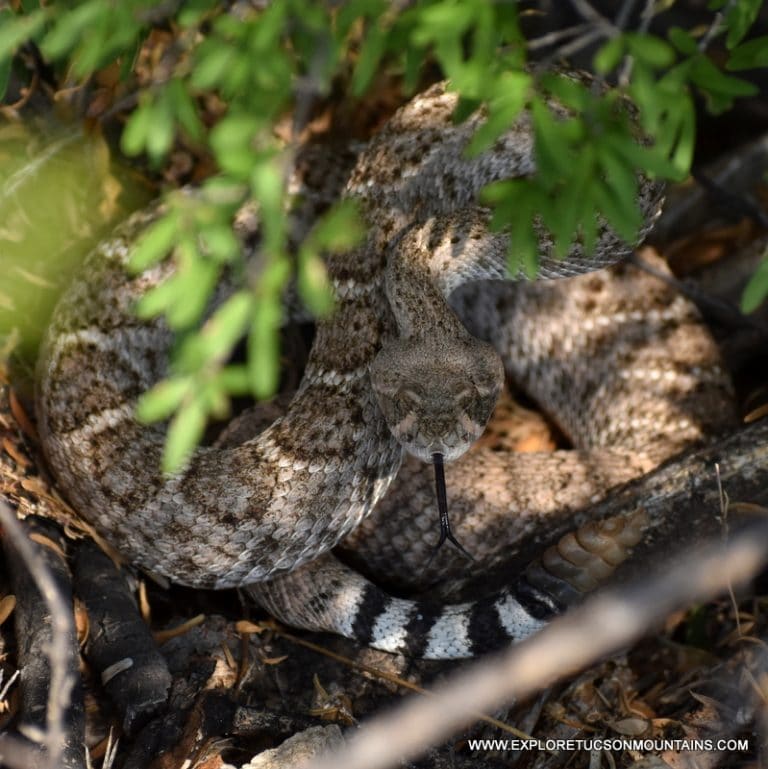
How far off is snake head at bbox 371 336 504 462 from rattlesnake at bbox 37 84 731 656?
1 cm

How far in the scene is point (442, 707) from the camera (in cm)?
182

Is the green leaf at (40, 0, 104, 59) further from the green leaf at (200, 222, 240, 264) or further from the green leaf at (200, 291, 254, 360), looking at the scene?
the green leaf at (200, 291, 254, 360)

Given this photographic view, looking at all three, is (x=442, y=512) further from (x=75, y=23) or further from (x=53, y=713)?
(x=75, y=23)

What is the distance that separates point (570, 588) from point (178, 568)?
4.93 ft

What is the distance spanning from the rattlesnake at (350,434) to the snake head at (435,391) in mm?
12

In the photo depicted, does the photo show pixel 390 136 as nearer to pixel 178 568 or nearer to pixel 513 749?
pixel 178 568

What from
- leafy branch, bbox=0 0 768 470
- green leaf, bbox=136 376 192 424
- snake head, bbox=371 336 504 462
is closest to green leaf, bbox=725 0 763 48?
leafy branch, bbox=0 0 768 470

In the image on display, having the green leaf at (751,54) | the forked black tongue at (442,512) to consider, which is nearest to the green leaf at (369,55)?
the green leaf at (751,54)

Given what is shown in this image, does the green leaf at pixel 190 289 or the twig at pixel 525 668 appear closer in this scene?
the twig at pixel 525 668

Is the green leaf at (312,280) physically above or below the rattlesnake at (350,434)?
above

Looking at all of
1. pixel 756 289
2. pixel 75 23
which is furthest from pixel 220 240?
pixel 756 289

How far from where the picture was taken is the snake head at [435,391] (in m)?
3.38

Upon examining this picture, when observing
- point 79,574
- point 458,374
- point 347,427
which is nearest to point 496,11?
point 458,374

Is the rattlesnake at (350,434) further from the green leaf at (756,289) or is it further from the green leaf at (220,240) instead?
the green leaf at (220,240)
